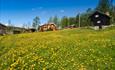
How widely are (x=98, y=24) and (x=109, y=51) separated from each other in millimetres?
82904

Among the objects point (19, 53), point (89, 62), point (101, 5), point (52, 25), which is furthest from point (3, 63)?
point (101, 5)

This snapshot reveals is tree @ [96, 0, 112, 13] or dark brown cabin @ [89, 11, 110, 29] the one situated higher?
tree @ [96, 0, 112, 13]

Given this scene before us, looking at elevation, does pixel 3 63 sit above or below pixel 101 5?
below

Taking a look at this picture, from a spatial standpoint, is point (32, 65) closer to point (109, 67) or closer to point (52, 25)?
point (109, 67)

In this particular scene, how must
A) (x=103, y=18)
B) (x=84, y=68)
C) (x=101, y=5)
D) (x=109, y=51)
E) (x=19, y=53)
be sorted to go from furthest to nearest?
(x=101, y=5) → (x=103, y=18) → (x=19, y=53) → (x=109, y=51) → (x=84, y=68)

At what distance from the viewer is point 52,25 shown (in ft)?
359

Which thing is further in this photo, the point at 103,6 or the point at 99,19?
the point at 103,6

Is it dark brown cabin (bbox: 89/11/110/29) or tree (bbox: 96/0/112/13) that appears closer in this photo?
dark brown cabin (bbox: 89/11/110/29)

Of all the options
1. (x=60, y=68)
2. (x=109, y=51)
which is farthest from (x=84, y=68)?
(x=109, y=51)

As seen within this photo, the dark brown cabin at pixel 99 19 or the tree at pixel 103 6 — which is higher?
the tree at pixel 103 6

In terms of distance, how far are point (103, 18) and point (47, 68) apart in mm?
89678

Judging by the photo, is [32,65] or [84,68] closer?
[84,68]

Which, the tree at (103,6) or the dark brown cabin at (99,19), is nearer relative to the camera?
the dark brown cabin at (99,19)

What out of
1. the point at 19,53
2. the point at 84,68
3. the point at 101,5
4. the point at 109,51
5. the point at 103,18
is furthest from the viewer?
the point at 101,5
